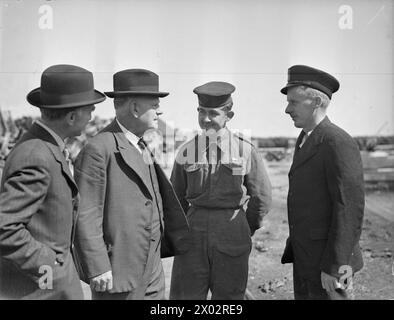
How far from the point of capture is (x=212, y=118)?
2643 mm

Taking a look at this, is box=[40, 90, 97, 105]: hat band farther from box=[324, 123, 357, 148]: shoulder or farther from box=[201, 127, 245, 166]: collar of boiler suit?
box=[324, 123, 357, 148]: shoulder

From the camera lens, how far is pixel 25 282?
193 centimetres

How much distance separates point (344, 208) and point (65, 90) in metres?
1.41

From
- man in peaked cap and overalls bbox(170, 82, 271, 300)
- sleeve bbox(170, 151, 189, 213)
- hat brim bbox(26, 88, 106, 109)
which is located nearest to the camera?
hat brim bbox(26, 88, 106, 109)

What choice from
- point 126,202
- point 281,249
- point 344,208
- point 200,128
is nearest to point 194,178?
point 200,128

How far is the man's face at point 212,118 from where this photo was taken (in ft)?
8.64

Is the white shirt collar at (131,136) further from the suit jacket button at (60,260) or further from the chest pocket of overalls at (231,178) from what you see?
the suit jacket button at (60,260)

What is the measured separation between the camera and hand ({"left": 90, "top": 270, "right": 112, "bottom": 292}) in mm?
2123

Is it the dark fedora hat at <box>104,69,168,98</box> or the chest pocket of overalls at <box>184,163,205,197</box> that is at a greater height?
the dark fedora hat at <box>104,69,168,98</box>

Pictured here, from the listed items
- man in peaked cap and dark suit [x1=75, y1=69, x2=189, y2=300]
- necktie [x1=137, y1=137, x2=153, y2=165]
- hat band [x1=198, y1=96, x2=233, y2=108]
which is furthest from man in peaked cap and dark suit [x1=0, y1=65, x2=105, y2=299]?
A: hat band [x1=198, y1=96, x2=233, y2=108]

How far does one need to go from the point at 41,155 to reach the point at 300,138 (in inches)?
52.7

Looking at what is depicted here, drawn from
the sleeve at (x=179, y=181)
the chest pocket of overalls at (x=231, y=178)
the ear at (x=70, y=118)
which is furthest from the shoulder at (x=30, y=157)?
the chest pocket of overalls at (x=231, y=178)
